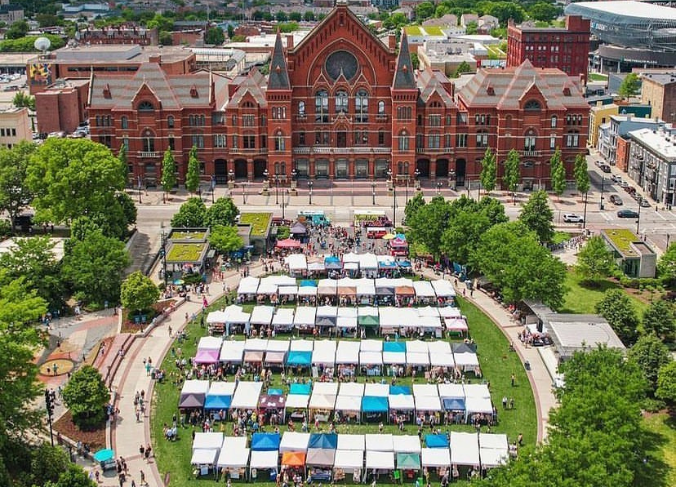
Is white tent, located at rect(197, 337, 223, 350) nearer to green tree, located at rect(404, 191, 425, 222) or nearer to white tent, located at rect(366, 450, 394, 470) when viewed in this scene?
white tent, located at rect(366, 450, 394, 470)

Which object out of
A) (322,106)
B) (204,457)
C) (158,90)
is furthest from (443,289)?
(158,90)

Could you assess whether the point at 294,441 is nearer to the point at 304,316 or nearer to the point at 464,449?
the point at 464,449

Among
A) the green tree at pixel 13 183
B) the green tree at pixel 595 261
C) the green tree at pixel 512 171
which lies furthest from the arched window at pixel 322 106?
the green tree at pixel 595 261

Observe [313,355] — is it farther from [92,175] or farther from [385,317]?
[92,175]

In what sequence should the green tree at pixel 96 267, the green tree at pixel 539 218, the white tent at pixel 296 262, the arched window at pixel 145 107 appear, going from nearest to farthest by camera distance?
the green tree at pixel 96 267, the white tent at pixel 296 262, the green tree at pixel 539 218, the arched window at pixel 145 107

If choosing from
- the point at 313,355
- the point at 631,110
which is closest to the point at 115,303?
the point at 313,355

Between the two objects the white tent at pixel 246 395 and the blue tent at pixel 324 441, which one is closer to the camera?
the blue tent at pixel 324 441

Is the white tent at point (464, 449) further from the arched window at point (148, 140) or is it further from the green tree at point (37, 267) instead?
the arched window at point (148, 140)
